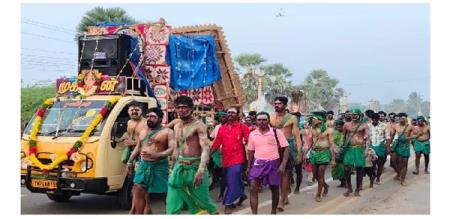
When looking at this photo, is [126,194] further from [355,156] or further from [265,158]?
[355,156]

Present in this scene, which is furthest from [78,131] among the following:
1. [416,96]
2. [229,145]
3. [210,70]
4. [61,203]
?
[416,96]

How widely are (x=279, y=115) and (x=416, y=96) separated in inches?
4385

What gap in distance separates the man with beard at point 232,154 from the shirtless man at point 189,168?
1662 millimetres

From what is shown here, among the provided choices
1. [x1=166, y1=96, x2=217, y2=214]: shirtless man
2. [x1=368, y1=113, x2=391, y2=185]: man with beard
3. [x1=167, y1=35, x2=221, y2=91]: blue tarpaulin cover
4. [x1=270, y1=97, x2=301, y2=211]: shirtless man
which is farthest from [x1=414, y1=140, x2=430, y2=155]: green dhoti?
[x1=166, y1=96, x2=217, y2=214]: shirtless man

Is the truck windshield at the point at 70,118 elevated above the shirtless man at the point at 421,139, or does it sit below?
above

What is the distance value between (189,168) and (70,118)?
9.32 ft

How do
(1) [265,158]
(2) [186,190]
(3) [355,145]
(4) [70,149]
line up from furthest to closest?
1. (3) [355,145]
2. (4) [70,149]
3. (1) [265,158]
4. (2) [186,190]

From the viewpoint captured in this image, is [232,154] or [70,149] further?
[232,154]

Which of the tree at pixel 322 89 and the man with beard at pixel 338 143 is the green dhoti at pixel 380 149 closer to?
the man with beard at pixel 338 143

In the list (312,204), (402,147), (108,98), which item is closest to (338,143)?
(312,204)

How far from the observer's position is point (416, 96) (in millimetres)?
112688

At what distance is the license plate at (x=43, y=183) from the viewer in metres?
7.59

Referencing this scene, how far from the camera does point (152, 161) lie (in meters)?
6.80

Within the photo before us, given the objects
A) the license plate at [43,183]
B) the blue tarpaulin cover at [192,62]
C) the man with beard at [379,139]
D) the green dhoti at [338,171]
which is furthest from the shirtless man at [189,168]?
the man with beard at [379,139]
